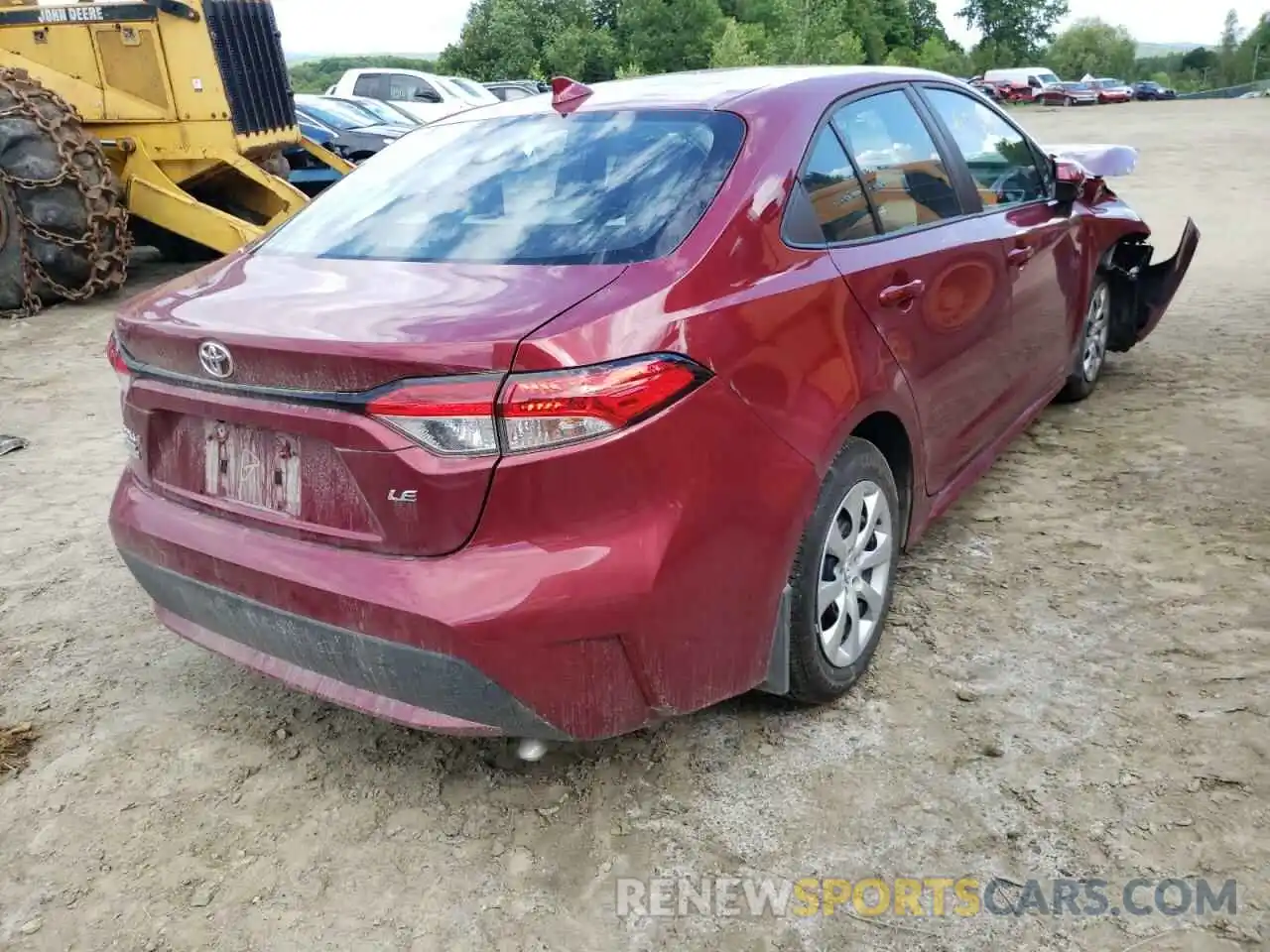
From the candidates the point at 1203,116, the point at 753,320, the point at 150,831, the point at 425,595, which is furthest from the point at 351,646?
the point at 1203,116

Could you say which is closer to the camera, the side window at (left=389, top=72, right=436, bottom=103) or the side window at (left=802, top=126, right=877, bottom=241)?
the side window at (left=802, top=126, right=877, bottom=241)

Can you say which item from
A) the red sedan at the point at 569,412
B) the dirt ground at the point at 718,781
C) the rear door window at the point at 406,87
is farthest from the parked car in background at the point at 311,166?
the red sedan at the point at 569,412

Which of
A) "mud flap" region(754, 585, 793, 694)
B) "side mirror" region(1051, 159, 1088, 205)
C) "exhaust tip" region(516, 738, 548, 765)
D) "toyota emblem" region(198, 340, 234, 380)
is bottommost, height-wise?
"exhaust tip" region(516, 738, 548, 765)

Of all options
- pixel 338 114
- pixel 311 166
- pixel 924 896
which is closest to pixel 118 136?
pixel 311 166

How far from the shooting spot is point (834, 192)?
2.78 m

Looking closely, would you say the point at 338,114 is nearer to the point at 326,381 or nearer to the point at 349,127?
the point at 349,127

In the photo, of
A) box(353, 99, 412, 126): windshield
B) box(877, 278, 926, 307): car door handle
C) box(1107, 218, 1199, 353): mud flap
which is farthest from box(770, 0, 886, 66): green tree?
Result: box(877, 278, 926, 307): car door handle

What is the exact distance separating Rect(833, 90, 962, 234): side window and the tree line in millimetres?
24843

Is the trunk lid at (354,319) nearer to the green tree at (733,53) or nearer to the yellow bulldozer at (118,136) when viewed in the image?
the yellow bulldozer at (118,136)

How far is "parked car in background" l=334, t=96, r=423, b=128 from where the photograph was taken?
42.1 ft

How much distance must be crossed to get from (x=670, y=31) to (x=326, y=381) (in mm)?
63951

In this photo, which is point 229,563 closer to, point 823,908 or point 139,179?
point 823,908

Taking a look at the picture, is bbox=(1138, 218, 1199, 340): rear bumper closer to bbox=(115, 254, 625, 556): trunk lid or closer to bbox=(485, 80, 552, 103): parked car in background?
bbox=(115, 254, 625, 556): trunk lid

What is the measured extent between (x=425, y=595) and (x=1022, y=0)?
325 feet
